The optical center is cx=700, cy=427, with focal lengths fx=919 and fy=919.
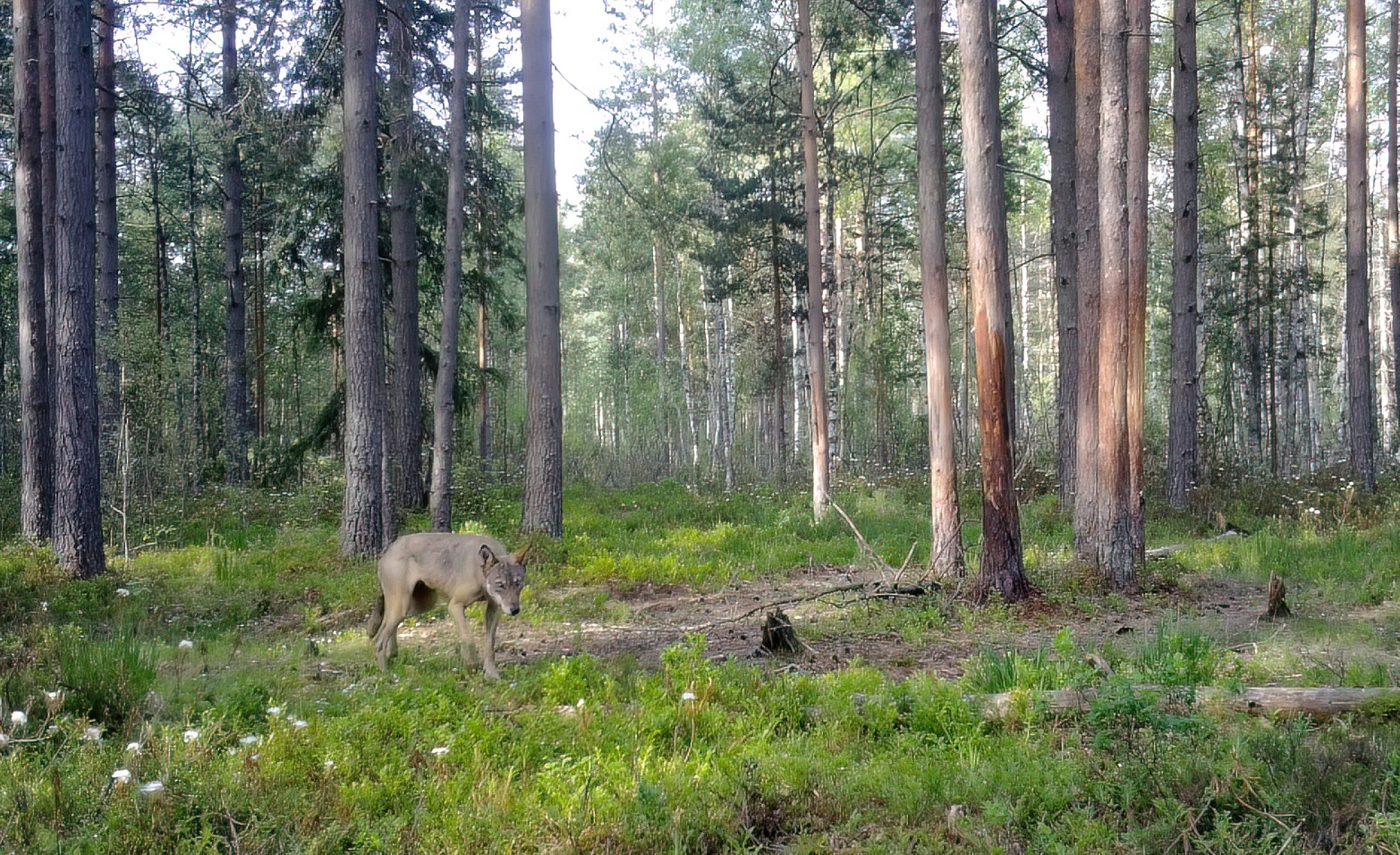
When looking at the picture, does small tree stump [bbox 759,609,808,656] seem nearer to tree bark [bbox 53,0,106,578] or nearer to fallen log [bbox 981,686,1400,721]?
fallen log [bbox 981,686,1400,721]

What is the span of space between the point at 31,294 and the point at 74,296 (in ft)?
10.6

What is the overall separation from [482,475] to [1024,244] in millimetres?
31137

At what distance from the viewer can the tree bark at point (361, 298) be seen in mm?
12125

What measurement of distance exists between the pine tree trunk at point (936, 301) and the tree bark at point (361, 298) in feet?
23.5

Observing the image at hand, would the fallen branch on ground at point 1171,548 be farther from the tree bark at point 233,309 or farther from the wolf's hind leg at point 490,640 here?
the tree bark at point 233,309

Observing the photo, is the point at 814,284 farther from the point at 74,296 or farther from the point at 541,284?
the point at 74,296

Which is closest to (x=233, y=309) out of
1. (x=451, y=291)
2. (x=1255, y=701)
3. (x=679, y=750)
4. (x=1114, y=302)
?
(x=451, y=291)

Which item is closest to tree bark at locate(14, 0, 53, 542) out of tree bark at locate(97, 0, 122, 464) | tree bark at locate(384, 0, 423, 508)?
tree bark at locate(97, 0, 122, 464)

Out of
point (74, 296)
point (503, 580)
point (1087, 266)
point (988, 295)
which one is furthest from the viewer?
point (74, 296)

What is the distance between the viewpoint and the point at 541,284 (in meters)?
13.1

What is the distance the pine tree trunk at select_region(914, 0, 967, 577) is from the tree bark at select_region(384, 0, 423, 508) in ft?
24.8

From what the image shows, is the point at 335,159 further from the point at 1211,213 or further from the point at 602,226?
the point at 1211,213

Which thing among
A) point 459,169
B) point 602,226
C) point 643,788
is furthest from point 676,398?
point 643,788

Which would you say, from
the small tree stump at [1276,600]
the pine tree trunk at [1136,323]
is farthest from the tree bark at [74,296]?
the small tree stump at [1276,600]
